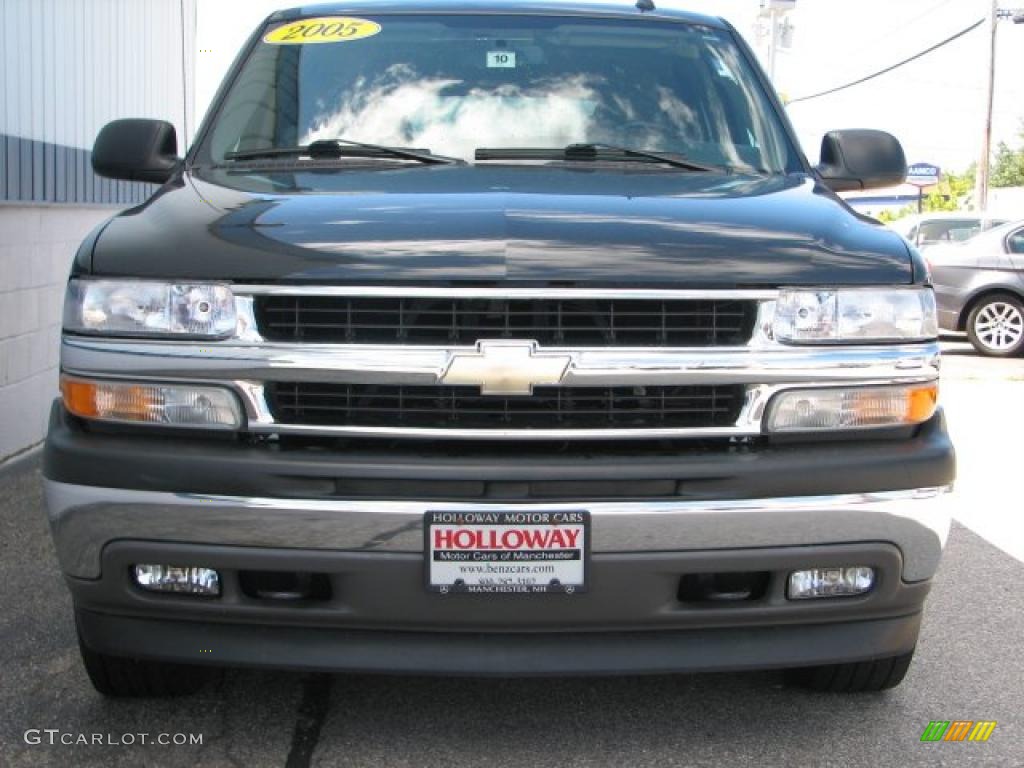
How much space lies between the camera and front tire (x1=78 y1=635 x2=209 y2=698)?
11.8ft

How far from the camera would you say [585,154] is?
167 inches

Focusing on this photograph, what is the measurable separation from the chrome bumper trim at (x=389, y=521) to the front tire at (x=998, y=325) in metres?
12.2

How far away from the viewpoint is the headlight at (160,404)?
10.4 ft

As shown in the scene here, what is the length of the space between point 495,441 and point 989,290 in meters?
12.7

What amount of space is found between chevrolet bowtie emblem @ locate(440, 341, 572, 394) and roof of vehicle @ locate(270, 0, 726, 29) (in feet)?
6.97

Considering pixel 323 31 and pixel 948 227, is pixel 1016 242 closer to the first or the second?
pixel 948 227

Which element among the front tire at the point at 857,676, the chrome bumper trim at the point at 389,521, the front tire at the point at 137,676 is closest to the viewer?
the chrome bumper trim at the point at 389,521

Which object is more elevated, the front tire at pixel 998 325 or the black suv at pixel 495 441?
the black suv at pixel 495 441

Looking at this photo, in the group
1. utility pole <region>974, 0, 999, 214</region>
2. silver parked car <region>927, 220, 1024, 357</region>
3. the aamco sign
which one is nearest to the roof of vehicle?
silver parked car <region>927, 220, 1024, 357</region>

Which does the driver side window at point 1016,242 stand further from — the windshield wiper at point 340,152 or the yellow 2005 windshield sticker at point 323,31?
the windshield wiper at point 340,152

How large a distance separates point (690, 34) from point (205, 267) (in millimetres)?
2426

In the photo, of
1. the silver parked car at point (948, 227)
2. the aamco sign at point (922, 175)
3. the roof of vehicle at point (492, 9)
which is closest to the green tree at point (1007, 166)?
the aamco sign at point (922, 175)

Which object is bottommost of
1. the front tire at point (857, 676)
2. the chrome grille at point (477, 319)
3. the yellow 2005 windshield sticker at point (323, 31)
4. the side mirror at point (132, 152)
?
the front tire at point (857, 676)

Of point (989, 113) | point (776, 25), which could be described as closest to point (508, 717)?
point (776, 25)
